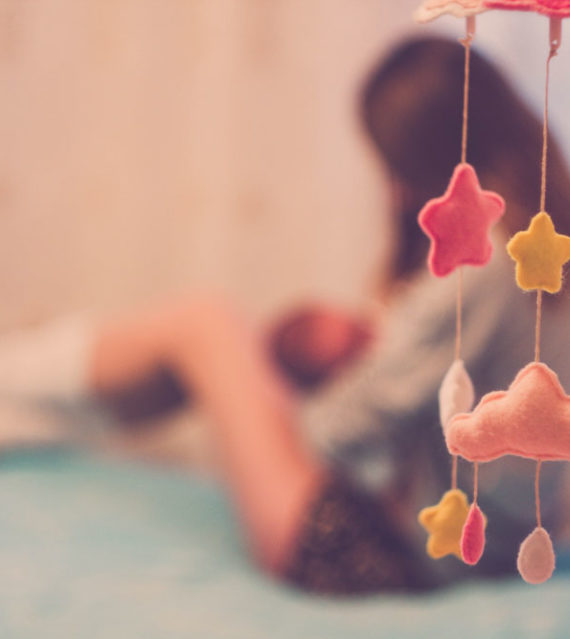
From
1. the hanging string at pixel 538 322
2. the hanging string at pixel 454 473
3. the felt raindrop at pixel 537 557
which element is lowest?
the felt raindrop at pixel 537 557

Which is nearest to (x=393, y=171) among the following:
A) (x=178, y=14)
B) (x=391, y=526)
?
Result: (x=391, y=526)

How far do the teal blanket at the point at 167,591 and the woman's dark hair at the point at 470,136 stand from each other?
0.24 metres

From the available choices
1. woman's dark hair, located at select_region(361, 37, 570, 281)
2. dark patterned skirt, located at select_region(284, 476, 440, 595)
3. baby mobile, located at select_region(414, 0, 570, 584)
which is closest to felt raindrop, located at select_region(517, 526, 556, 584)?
baby mobile, located at select_region(414, 0, 570, 584)

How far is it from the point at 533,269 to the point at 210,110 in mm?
1236

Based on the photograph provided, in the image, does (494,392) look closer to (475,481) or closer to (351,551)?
(475,481)

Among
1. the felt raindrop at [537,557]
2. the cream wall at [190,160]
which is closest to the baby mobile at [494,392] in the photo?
the felt raindrop at [537,557]

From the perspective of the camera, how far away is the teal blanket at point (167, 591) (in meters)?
0.64

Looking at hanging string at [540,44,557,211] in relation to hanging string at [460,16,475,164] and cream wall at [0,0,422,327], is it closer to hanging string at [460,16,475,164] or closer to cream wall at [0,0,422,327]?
hanging string at [460,16,475,164]

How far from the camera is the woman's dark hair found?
35 centimetres

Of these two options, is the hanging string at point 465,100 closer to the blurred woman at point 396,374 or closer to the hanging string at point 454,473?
the blurred woman at point 396,374

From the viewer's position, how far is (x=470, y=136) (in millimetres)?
370

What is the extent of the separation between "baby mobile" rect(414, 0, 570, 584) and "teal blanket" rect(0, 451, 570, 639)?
16 centimetres

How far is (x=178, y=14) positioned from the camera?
4.76 feet

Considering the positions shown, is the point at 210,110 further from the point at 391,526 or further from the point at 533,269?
the point at 533,269
